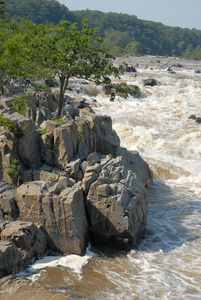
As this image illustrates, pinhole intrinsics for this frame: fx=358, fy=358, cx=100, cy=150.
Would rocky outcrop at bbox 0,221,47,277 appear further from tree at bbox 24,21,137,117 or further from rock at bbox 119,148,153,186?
Result: tree at bbox 24,21,137,117

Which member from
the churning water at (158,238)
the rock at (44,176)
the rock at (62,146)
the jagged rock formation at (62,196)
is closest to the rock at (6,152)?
the jagged rock formation at (62,196)

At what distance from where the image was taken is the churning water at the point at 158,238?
11156 mm

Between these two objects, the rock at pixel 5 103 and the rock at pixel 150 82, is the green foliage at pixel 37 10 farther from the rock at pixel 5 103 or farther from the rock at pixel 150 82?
the rock at pixel 5 103

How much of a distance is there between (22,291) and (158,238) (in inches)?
289

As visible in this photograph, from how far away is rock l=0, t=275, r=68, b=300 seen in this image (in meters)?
8.95

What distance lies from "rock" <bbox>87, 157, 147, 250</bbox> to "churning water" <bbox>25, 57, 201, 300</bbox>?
0.56 metres

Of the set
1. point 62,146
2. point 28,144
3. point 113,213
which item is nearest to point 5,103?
point 28,144

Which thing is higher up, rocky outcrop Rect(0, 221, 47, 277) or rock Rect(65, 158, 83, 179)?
rock Rect(65, 158, 83, 179)

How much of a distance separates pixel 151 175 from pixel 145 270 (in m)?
10.2

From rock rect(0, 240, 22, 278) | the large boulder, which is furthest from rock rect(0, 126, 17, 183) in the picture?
rock rect(0, 240, 22, 278)

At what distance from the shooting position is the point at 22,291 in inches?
364

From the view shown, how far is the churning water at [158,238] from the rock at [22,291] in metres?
1.40

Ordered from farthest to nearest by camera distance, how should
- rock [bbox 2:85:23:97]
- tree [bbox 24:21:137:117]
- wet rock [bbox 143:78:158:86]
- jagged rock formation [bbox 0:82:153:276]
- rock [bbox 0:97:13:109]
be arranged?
wet rock [bbox 143:78:158:86] → rock [bbox 2:85:23:97] → rock [bbox 0:97:13:109] → tree [bbox 24:21:137:117] → jagged rock formation [bbox 0:82:153:276]

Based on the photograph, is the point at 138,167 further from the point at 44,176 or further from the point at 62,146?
the point at 44,176
